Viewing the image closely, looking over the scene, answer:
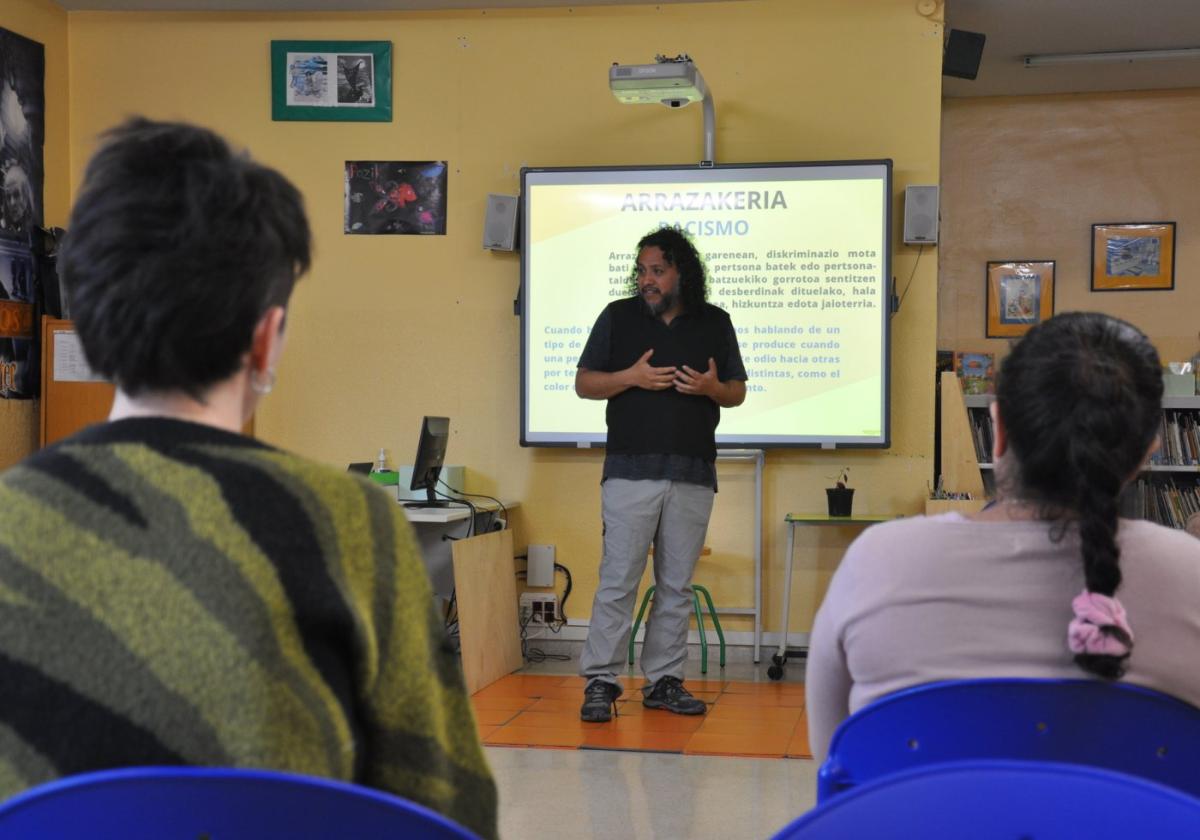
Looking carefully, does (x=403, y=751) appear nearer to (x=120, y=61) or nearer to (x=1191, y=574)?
(x=1191, y=574)

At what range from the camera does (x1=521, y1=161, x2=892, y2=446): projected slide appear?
17.3 feet

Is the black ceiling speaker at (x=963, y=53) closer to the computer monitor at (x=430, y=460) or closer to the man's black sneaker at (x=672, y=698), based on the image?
the computer monitor at (x=430, y=460)

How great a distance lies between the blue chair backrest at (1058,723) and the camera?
1.19m

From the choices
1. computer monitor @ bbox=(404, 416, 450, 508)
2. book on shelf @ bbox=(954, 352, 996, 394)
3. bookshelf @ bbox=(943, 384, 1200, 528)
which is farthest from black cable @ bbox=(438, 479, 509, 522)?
book on shelf @ bbox=(954, 352, 996, 394)

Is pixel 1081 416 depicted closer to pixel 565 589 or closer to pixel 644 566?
pixel 644 566

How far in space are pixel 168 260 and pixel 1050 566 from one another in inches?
35.8

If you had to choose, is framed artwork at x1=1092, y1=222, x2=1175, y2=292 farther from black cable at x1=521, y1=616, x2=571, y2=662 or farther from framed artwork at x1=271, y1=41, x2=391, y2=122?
framed artwork at x1=271, y1=41, x2=391, y2=122

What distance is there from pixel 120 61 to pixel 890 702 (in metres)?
5.56

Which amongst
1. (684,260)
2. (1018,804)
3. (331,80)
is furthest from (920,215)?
(1018,804)

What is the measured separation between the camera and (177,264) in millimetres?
985

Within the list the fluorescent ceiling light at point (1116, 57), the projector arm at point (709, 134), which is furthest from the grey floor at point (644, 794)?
the fluorescent ceiling light at point (1116, 57)

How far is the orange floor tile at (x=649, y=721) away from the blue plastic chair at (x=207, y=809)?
9.37ft

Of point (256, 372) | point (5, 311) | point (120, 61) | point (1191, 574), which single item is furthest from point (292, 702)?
point (120, 61)

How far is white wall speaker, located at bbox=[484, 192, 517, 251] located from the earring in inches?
175
